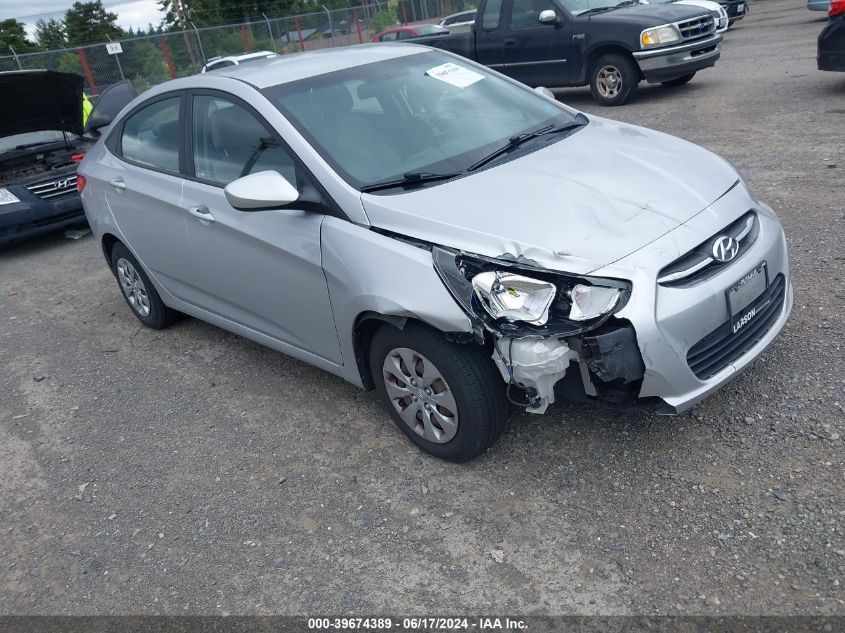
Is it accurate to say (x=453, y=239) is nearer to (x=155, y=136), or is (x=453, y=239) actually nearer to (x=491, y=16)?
(x=155, y=136)

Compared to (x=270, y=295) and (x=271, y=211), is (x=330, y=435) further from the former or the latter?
(x=271, y=211)

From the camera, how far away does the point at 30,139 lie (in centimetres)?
798

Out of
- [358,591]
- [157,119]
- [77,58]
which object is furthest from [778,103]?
[77,58]

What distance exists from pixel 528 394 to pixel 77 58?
2155 cm

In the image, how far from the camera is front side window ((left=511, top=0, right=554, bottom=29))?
10.6 metres

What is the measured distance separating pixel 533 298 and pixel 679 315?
1.79ft

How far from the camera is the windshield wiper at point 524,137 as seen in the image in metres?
3.57

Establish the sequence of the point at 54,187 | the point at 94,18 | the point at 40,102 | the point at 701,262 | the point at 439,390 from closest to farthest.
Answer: the point at 701,262 → the point at 439,390 → the point at 40,102 → the point at 54,187 → the point at 94,18

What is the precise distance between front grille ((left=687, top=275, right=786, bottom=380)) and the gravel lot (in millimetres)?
417

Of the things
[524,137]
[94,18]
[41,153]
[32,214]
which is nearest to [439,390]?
[524,137]

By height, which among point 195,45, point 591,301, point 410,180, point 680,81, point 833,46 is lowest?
point 680,81

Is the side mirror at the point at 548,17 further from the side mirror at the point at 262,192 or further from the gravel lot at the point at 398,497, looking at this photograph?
the side mirror at the point at 262,192

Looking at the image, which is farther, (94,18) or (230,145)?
(94,18)

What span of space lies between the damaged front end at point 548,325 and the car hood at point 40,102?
19.1 ft
